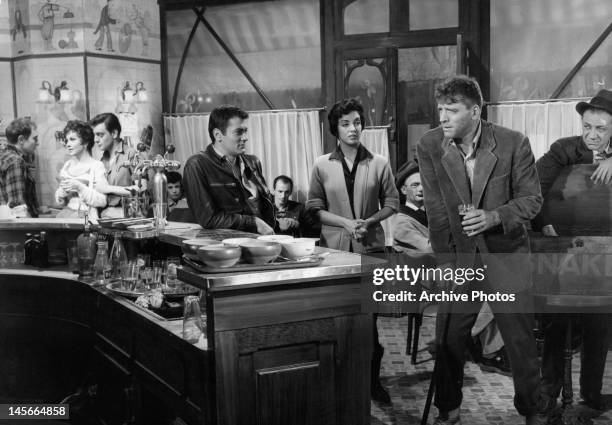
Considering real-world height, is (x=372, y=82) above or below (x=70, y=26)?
below

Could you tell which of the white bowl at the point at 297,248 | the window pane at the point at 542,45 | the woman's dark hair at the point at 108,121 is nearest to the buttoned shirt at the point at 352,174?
the white bowl at the point at 297,248

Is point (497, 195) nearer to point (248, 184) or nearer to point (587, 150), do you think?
point (248, 184)

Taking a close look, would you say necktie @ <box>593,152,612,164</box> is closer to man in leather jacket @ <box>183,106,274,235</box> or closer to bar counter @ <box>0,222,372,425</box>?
man in leather jacket @ <box>183,106,274,235</box>

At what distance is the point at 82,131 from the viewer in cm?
493

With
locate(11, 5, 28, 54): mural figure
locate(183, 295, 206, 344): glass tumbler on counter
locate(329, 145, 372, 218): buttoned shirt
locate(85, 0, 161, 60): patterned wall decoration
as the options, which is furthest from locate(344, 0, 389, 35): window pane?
locate(183, 295, 206, 344): glass tumbler on counter

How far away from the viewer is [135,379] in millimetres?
3225

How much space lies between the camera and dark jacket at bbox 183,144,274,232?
146 inches

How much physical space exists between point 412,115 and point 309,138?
126 centimetres

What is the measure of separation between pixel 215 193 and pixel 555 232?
7.82ft

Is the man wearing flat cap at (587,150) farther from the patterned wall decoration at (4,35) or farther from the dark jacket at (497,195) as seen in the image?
the patterned wall decoration at (4,35)

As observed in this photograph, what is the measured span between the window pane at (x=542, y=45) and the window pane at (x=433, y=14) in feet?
1.46

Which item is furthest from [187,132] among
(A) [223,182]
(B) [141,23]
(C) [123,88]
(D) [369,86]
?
(A) [223,182]

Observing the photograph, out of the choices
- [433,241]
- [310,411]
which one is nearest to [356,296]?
[310,411]

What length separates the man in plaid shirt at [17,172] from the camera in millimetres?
5934
